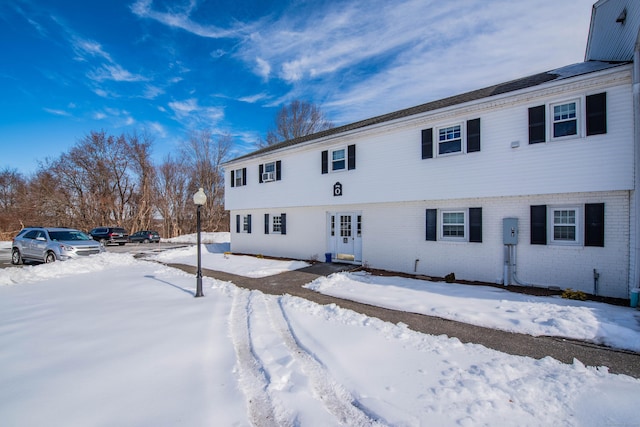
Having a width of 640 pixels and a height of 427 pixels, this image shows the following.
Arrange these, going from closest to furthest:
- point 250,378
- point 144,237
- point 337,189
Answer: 1. point 250,378
2. point 337,189
3. point 144,237

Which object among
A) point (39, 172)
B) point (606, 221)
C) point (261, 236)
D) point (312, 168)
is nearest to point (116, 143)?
point (39, 172)

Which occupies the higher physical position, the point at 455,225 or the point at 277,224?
the point at 455,225

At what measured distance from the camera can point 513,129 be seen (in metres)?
8.65

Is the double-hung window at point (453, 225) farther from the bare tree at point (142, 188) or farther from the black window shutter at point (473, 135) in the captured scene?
the bare tree at point (142, 188)

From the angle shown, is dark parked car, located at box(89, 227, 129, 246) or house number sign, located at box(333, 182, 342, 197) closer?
house number sign, located at box(333, 182, 342, 197)

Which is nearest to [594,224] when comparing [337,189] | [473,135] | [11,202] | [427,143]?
[473,135]

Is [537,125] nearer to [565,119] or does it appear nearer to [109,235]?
[565,119]

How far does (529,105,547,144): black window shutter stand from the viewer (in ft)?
26.8

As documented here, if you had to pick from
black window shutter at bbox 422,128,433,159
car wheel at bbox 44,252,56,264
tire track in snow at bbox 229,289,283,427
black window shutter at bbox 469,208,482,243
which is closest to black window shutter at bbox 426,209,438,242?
black window shutter at bbox 469,208,482,243

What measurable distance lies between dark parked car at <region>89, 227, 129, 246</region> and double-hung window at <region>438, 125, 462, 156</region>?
89.6 feet

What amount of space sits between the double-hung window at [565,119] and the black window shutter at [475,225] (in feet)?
9.73

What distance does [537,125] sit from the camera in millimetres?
8258

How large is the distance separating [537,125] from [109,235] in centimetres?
3008

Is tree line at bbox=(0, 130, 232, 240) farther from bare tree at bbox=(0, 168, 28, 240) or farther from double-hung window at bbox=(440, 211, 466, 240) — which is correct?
double-hung window at bbox=(440, 211, 466, 240)
